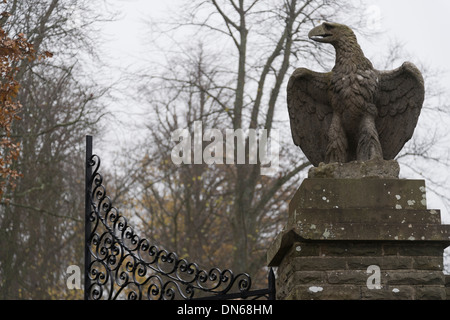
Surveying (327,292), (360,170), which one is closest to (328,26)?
(360,170)

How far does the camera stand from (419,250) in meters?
5.74

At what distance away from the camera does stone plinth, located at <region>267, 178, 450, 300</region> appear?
5625 millimetres

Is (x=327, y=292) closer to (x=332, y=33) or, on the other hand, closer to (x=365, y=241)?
(x=365, y=241)

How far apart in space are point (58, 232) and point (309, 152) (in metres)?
17.0

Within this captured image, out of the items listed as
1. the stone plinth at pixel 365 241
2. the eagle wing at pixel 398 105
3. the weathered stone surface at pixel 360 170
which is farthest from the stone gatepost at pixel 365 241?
the eagle wing at pixel 398 105

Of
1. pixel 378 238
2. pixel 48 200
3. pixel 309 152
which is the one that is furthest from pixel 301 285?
pixel 48 200

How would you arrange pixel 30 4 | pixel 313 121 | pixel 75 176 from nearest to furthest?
pixel 313 121 < pixel 30 4 < pixel 75 176

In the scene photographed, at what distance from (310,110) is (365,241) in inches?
56.7

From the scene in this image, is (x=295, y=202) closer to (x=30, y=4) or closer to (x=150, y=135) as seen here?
(x=30, y=4)

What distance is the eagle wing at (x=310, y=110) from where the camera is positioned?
257 inches

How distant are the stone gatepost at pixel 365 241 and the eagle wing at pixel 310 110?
0.86 m

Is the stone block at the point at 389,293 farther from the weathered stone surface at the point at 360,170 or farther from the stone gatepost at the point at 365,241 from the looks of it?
the weathered stone surface at the point at 360,170

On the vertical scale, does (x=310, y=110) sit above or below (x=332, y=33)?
below

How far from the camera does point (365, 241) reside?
569 cm
